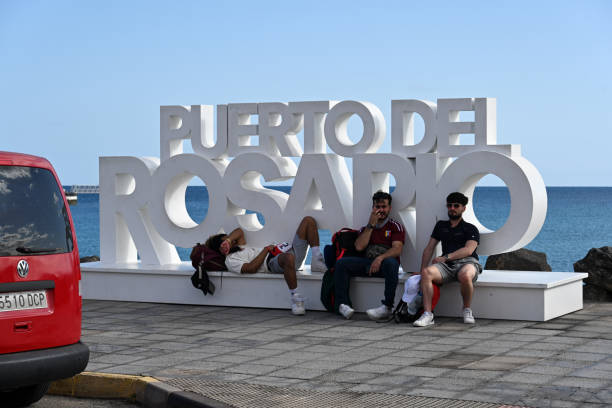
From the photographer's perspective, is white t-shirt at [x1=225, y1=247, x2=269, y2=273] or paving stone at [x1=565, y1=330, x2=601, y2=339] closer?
paving stone at [x1=565, y1=330, x2=601, y2=339]

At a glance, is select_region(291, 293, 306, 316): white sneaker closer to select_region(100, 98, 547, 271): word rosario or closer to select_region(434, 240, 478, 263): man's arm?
select_region(100, 98, 547, 271): word rosario

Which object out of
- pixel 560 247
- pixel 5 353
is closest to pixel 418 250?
pixel 5 353

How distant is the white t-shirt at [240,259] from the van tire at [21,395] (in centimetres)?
529

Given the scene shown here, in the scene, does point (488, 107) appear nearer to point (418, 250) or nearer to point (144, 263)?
point (418, 250)

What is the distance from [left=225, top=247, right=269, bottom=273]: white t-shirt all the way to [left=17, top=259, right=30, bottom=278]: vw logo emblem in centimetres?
593

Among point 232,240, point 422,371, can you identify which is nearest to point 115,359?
point 422,371

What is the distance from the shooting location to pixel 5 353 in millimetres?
6734

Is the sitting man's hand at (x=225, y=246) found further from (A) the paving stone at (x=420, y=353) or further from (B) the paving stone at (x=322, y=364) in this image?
(B) the paving stone at (x=322, y=364)

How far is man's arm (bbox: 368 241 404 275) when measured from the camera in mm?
11586

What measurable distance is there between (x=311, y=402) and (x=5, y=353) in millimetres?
2216

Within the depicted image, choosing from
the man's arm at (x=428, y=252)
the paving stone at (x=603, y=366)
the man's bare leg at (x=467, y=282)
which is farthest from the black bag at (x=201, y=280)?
the paving stone at (x=603, y=366)

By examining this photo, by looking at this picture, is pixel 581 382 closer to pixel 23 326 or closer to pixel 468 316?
pixel 468 316

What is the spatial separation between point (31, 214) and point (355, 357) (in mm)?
3437

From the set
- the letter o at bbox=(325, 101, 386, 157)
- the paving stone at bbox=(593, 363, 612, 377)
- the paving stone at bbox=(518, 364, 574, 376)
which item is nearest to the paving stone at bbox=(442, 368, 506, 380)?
the paving stone at bbox=(518, 364, 574, 376)
